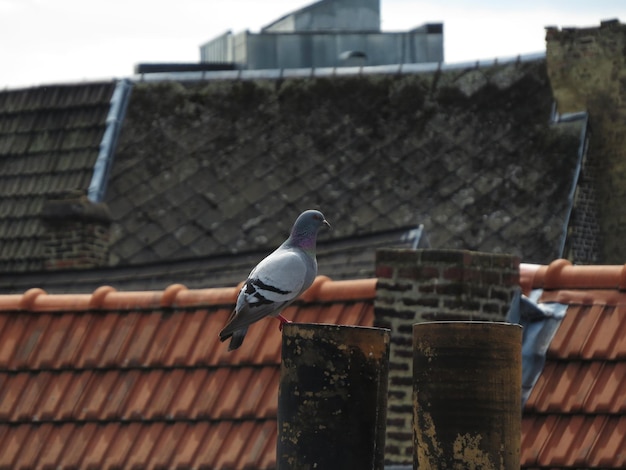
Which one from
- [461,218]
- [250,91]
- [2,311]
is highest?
[250,91]

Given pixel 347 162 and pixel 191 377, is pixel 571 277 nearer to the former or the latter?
pixel 191 377

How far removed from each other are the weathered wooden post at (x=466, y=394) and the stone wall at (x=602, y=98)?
49.9 feet

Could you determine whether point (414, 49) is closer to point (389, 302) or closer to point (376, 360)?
point (389, 302)

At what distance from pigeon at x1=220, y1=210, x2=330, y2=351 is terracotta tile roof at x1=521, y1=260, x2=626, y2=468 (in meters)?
1.96

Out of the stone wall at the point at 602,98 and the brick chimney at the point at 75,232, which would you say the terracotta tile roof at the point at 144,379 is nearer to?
the brick chimney at the point at 75,232

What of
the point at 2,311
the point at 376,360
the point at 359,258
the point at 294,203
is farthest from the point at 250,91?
the point at 376,360

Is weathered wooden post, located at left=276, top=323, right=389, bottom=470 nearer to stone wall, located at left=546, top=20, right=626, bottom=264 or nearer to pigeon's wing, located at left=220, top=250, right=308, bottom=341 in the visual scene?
pigeon's wing, located at left=220, top=250, right=308, bottom=341

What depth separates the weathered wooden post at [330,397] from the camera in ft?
26.3

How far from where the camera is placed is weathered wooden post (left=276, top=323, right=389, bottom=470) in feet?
26.3

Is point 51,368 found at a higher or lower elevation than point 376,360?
higher

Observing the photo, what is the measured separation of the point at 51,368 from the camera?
12.4 meters

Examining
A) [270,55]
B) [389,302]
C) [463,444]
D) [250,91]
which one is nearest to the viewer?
[463,444]

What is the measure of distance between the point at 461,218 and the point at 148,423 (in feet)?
34.6

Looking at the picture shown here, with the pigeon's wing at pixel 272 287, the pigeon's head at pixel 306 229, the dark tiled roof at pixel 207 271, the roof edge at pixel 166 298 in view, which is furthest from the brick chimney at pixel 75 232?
the pigeon's head at pixel 306 229
